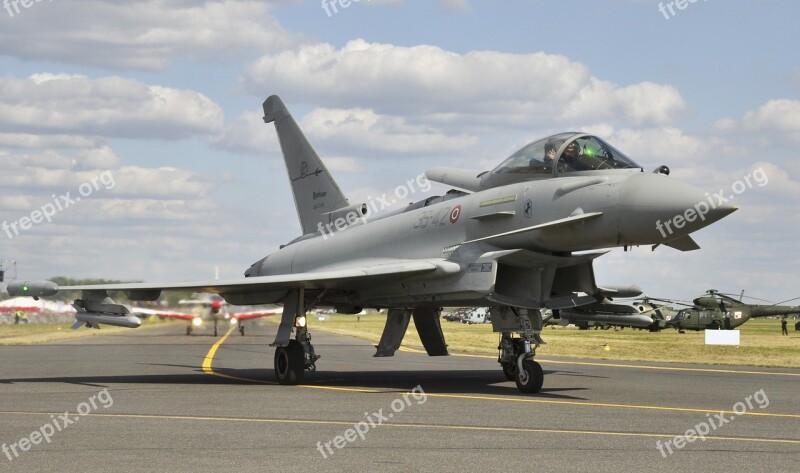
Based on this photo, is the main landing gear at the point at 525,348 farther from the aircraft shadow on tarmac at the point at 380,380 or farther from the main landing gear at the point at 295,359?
the main landing gear at the point at 295,359

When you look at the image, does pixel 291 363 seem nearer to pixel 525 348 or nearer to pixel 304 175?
pixel 525 348

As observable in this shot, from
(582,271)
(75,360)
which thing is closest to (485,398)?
(582,271)

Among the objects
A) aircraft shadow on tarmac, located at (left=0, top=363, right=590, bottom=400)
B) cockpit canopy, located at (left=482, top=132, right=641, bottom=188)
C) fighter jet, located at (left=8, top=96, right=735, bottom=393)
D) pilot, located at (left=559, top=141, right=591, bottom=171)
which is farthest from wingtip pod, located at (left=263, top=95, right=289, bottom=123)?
pilot, located at (left=559, top=141, right=591, bottom=171)

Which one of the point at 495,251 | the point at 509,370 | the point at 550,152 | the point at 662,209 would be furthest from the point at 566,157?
the point at 509,370

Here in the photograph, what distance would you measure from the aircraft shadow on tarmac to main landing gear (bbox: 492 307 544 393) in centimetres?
23

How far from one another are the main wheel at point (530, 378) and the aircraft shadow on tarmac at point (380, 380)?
0.15 meters

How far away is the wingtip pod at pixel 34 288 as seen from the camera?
18312mm

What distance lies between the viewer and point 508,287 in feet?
54.6

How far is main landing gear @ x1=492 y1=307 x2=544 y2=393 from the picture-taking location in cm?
1564

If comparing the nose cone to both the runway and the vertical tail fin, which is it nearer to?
the runway

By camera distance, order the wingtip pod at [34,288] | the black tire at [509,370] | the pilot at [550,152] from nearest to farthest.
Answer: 1. the pilot at [550,152]
2. the black tire at [509,370]
3. the wingtip pod at [34,288]

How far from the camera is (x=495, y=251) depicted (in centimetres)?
1619

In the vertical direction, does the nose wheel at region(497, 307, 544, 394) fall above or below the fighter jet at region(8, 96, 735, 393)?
below

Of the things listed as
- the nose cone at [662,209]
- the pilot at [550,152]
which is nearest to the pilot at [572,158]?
the pilot at [550,152]
